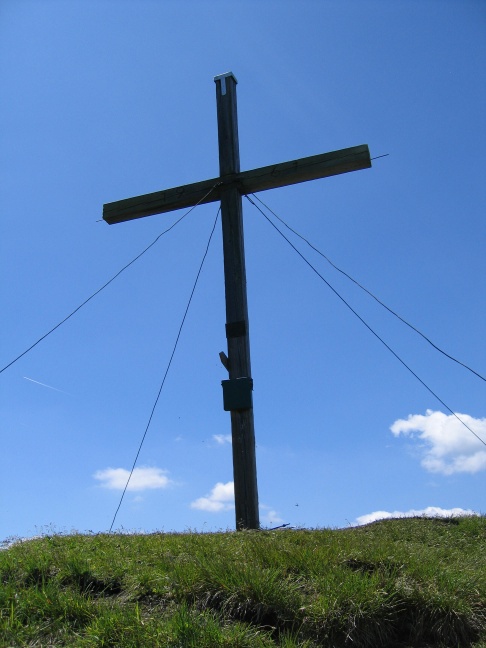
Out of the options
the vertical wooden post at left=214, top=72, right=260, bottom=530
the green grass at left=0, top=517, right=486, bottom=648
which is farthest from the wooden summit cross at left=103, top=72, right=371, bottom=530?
the green grass at left=0, top=517, right=486, bottom=648

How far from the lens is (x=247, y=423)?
690cm

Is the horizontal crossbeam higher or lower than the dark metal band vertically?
higher

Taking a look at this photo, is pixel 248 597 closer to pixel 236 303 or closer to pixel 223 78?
pixel 236 303

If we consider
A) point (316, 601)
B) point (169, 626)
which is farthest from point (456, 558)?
point (169, 626)

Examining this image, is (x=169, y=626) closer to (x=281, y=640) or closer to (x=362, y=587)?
(x=281, y=640)

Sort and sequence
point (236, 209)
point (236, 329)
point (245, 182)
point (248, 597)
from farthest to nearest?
point (245, 182) → point (236, 209) → point (236, 329) → point (248, 597)

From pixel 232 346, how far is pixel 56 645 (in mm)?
4084

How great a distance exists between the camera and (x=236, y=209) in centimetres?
766

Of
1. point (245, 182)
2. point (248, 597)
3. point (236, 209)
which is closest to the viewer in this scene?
point (248, 597)

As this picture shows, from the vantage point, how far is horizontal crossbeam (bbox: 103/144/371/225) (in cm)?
747

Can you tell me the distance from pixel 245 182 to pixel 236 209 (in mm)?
383

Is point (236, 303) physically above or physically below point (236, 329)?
above

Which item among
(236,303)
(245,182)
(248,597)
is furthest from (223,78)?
(248,597)

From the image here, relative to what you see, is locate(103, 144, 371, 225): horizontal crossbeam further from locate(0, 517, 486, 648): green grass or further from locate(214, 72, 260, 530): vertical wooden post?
locate(0, 517, 486, 648): green grass
